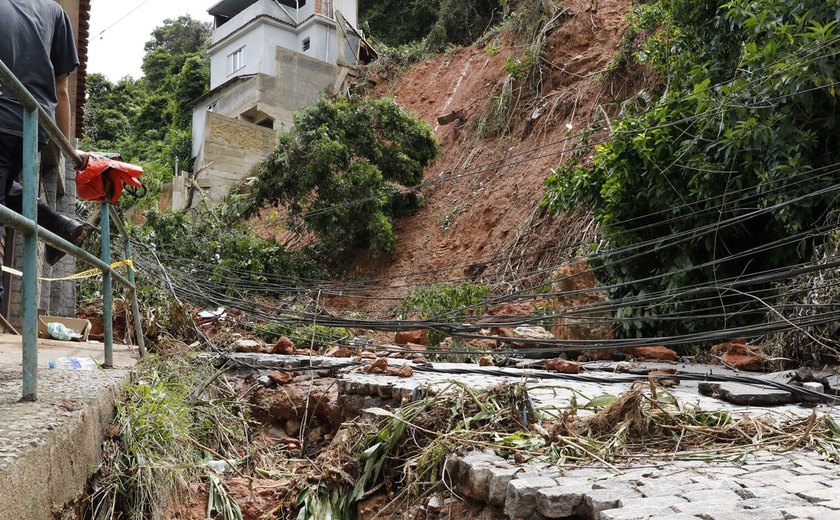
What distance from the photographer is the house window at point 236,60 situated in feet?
92.3

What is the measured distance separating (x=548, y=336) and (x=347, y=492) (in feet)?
15.0

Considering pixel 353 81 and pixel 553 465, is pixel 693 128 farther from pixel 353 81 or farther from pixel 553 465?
pixel 353 81

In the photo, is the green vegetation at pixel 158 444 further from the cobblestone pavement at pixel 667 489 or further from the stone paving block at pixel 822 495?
the stone paving block at pixel 822 495

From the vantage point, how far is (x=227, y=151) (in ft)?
76.3

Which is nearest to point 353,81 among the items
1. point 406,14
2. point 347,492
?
point 406,14

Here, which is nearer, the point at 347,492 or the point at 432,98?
the point at 347,492

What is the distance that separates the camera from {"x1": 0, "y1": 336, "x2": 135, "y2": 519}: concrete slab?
205 cm

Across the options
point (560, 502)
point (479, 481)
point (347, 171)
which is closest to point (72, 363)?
point (479, 481)

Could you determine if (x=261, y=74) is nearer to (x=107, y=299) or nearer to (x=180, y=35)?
(x=180, y=35)

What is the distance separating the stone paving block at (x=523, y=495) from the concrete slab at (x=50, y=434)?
1.54 m

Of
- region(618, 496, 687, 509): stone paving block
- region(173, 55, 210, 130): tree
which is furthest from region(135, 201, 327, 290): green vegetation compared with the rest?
region(173, 55, 210, 130): tree

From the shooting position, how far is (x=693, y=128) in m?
7.84

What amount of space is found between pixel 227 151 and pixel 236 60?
6.75 m

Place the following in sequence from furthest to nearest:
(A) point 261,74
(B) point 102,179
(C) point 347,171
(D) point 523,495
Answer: (A) point 261,74, (C) point 347,171, (B) point 102,179, (D) point 523,495
